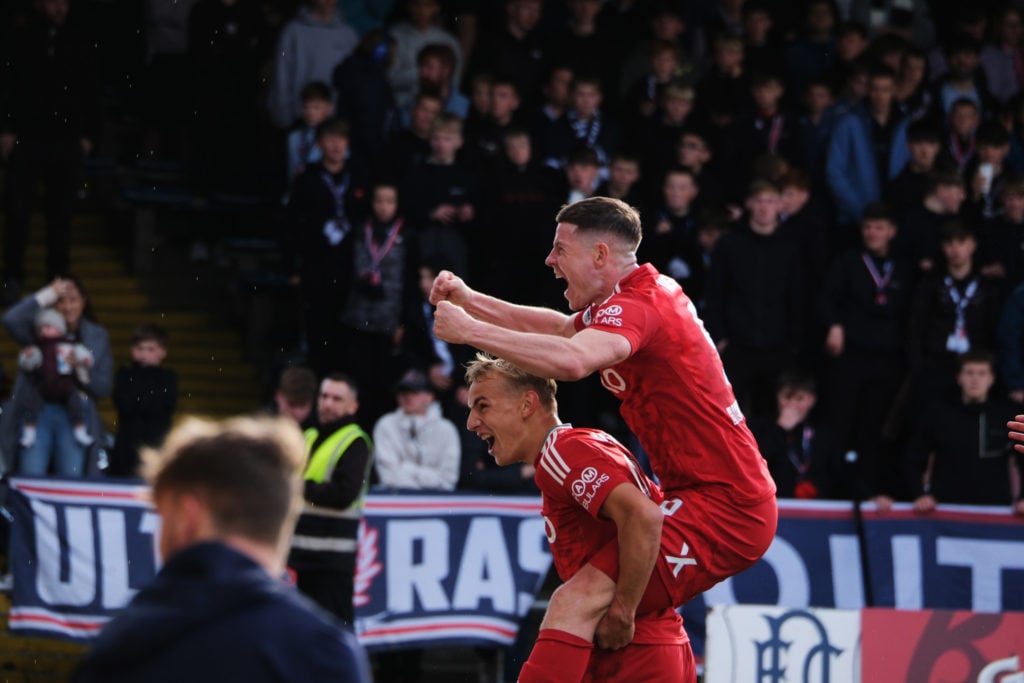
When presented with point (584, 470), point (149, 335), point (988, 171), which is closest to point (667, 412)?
point (584, 470)

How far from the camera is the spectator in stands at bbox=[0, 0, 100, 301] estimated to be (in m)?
13.8

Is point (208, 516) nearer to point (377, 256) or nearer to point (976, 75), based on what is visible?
point (377, 256)

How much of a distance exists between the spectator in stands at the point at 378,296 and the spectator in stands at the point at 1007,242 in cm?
466

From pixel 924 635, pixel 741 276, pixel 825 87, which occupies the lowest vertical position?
pixel 924 635

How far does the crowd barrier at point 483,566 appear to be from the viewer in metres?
10.6

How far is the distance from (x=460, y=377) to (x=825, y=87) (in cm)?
441

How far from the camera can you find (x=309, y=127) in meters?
13.6

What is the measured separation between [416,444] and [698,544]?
18.8 feet

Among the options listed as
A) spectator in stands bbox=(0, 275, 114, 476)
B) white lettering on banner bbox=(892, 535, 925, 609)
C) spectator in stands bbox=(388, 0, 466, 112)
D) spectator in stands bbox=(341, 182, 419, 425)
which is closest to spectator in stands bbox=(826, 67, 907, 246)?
white lettering on banner bbox=(892, 535, 925, 609)

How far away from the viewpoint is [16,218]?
13938mm

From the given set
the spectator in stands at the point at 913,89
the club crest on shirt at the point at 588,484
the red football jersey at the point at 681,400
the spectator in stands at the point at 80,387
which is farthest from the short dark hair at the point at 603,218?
the spectator in stands at the point at 913,89

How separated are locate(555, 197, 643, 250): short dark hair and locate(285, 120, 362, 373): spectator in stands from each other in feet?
22.3

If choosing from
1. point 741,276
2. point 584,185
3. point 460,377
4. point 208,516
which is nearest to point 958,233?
point 741,276

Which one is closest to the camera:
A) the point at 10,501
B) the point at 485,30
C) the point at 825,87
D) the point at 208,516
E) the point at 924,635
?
the point at 208,516
